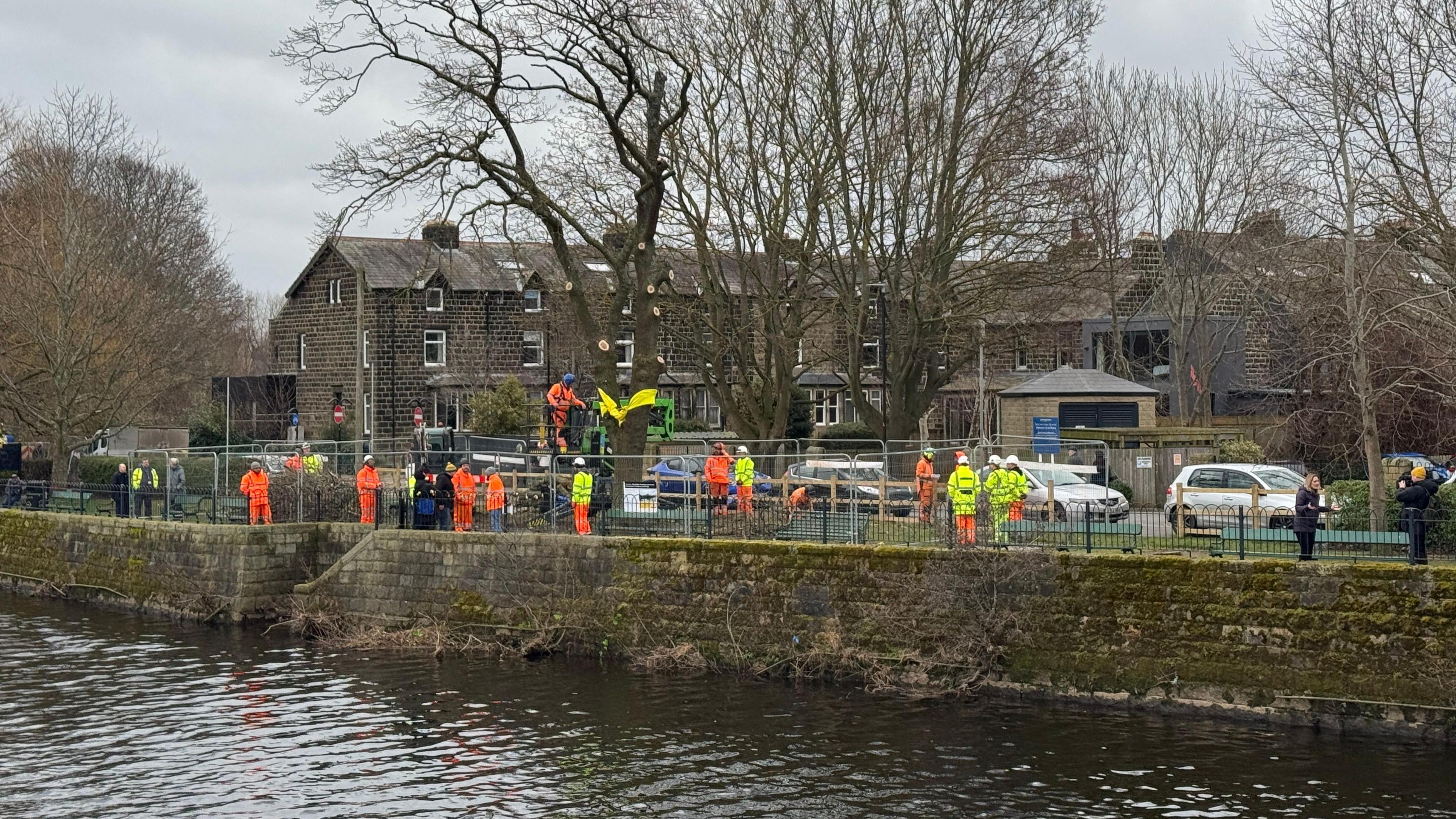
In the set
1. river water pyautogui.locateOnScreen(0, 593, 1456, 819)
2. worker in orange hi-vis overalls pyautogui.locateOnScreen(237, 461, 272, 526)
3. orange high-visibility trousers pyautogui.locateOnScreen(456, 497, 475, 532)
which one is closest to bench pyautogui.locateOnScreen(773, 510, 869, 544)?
river water pyautogui.locateOnScreen(0, 593, 1456, 819)

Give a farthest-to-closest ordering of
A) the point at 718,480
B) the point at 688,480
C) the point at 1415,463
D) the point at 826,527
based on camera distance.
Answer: the point at 1415,463 → the point at 718,480 → the point at 688,480 → the point at 826,527

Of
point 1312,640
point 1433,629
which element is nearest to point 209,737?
point 1312,640

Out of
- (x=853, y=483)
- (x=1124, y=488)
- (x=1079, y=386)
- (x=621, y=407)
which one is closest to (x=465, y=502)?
(x=621, y=407)

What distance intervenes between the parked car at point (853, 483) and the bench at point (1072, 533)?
2.22 m

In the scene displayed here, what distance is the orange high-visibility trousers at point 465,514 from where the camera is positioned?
25766mm

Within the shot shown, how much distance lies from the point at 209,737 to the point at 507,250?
44705 mm

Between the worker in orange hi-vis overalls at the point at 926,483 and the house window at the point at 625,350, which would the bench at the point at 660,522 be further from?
the house window at the point at 625,350

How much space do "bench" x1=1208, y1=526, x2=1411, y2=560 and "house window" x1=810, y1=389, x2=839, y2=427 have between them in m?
43.9

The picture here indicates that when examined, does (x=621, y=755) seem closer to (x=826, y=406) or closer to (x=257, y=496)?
(x=257, y=496)

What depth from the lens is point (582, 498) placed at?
79.1 feet

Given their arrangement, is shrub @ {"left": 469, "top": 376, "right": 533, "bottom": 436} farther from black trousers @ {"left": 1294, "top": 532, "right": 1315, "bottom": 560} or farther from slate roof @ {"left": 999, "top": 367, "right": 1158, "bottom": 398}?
black trousers @ {"left": 1294, "top": 532, "right": 1315, "bottom": 560}

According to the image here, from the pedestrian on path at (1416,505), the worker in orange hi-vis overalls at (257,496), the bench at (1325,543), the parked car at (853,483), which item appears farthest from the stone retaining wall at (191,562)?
the pedestrian on path at (1416,505)

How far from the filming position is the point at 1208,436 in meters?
39.8

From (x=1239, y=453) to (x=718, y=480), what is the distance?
1803 centimetres
